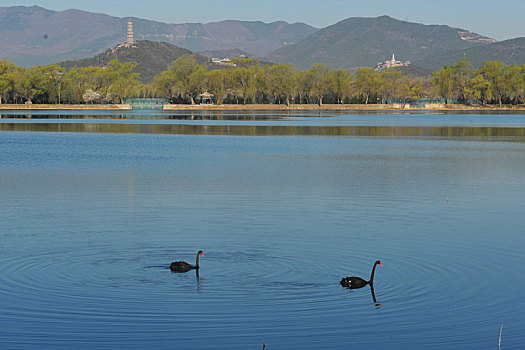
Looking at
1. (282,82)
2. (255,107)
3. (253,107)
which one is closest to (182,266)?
(282,82)

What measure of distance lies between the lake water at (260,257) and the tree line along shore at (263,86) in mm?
137683

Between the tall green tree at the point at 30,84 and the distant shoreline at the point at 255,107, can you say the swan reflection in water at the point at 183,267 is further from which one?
the tall green tree at the point at 30,84

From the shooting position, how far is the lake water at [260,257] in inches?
491

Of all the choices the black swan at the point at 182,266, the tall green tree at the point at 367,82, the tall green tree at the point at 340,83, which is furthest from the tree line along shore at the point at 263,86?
the black swan at the point at 182,266

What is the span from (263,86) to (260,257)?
156m

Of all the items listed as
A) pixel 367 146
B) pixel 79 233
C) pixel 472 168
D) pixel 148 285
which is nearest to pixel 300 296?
pixel 148 285

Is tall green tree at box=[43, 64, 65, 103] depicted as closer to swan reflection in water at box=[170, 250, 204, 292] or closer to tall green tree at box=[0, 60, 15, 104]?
tall green tree at box=[0, 60, 15, 104]

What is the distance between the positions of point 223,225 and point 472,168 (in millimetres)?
21609

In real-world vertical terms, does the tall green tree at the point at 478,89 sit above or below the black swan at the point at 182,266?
above

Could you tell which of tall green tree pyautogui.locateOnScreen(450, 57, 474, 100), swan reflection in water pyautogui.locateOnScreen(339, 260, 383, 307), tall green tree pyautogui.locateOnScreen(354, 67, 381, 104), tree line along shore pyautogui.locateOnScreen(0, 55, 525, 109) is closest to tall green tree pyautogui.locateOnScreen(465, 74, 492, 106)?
tree line along shore pyautogui.locateOnScreen(0, 55, 525, 109)

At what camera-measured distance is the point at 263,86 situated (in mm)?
171625

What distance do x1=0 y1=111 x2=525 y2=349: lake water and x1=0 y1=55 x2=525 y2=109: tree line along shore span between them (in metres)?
138

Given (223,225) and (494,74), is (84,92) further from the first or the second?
(223,225)

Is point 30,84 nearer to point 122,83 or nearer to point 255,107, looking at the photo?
point 122,83
